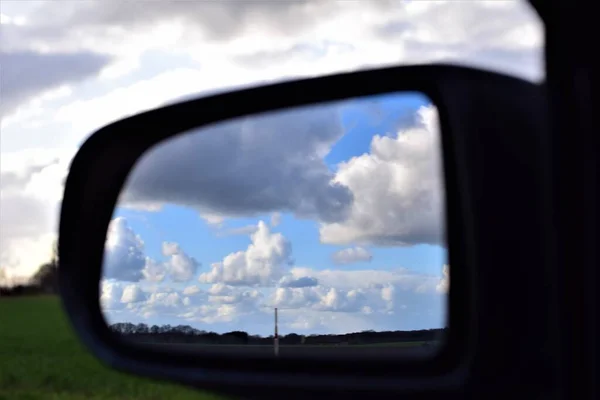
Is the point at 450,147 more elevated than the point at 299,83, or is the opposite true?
the point at 299,83

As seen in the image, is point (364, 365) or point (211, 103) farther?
point (211, 103)

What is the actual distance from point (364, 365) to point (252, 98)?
2.22 ft

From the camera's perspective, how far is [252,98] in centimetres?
211

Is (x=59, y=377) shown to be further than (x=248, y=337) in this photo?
Yes

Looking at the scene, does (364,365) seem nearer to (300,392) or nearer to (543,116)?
(300,392)

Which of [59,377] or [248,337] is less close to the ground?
[248,337]

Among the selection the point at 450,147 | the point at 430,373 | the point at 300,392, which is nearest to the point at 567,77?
the point at 450,147

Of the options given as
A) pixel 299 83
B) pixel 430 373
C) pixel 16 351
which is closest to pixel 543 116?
pixel 430 373

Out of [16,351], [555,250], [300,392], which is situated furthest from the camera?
[16,351]

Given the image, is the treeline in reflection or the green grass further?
the green grass

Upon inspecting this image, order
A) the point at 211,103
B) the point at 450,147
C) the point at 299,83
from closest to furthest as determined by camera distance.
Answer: the point at 450,147 < the point at 299,83 < the point at 211,103

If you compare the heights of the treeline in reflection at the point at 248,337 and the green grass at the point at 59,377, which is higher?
the treeline in reflection at the point at 248,337

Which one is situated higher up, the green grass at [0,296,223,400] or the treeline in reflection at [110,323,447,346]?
the treeline in reflection at [110,323,447,346]

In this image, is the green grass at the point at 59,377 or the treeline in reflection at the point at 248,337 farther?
the green grass at the point at 59,377
